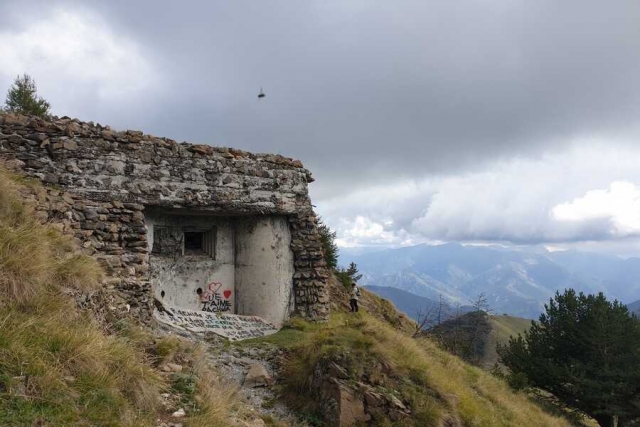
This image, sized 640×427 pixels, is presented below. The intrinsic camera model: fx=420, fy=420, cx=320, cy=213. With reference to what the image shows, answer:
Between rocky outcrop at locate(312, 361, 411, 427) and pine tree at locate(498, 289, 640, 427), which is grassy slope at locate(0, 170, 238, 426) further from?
pine tree at locate(498, 289, 640, 427)

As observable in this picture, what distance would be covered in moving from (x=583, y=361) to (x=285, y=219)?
59.4ft

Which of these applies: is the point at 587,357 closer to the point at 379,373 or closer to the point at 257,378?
the point at 379,373

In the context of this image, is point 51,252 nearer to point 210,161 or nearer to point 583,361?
point 210,161

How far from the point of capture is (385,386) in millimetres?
7816

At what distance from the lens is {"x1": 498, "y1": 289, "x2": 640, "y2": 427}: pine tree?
772 inches

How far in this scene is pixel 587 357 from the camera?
21047 mm

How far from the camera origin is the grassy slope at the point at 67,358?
12.7ft

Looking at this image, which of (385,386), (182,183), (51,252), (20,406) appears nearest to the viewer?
(20,406)

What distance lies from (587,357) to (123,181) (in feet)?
74.3

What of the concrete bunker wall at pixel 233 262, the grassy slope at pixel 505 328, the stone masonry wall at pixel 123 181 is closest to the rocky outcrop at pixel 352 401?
the stone masonry wall at pixel 123 181

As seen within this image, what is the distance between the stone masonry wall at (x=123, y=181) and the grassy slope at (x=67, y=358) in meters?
2.22

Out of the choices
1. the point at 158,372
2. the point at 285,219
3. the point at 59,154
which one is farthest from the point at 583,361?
the point at 59,154

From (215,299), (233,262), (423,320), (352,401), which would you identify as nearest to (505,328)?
(423,320)

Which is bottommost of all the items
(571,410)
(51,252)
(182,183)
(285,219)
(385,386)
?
(571,410)
